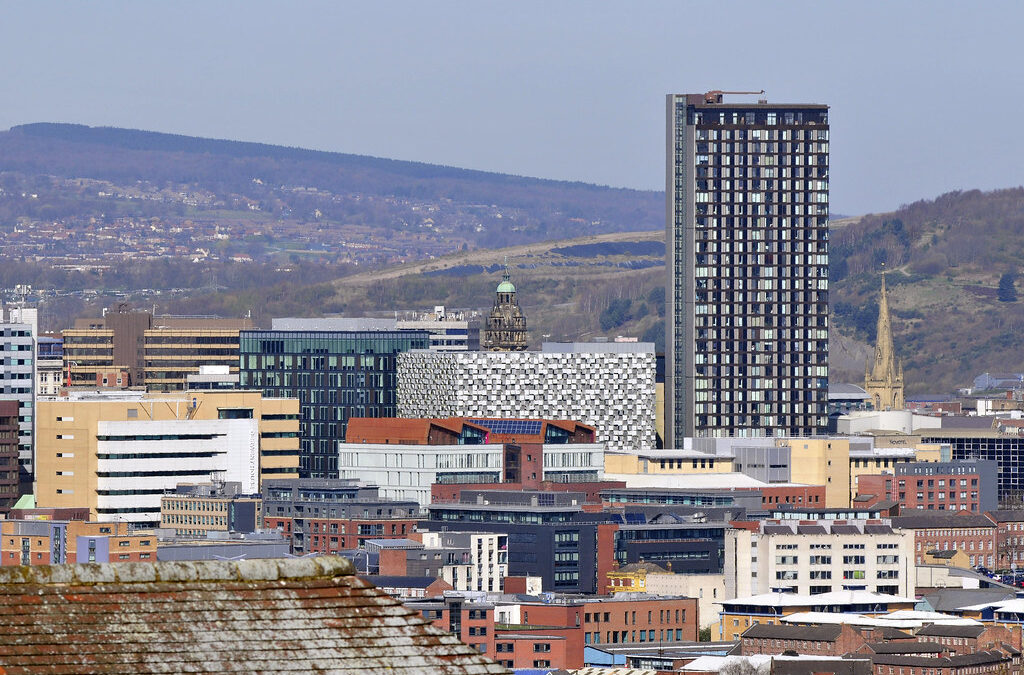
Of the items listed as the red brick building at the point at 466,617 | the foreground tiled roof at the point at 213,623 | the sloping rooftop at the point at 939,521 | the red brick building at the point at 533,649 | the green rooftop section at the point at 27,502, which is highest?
the foreground tiled roof at the point at 213,623

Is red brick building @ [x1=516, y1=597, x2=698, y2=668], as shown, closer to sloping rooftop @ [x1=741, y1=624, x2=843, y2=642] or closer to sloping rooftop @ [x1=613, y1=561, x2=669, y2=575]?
sloping rooftop @ [x1=741, y1=624, x2=843, y2=642]

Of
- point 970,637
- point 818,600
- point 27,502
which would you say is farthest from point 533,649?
point 27,502

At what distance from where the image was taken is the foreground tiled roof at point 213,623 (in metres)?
16.5

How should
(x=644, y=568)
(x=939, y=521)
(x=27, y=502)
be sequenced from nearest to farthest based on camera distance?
1. (x=644, y=568)
2. (x=939, y=521)
3. (x=27, y=502)

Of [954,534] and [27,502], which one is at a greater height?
[27,502]

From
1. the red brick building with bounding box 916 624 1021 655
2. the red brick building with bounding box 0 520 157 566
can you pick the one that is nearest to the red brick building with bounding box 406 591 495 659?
the red brick building with bounding box 916 624 1021 655

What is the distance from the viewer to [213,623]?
677 inches

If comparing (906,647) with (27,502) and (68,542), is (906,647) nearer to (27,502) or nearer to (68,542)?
(68,542)

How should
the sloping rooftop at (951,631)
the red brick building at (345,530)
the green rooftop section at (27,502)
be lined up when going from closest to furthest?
the sloping rooftop at (951,631), the red brick building at (345,530), the green rooftop section at (27,502)

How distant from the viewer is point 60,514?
178 m

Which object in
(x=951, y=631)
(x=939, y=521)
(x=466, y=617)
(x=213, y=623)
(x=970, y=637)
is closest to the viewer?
(x=213, y=623)

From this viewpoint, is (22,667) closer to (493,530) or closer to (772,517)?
(493,530)

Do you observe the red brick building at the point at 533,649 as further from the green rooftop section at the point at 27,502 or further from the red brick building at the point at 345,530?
the green rooftop section at the point at 27,502

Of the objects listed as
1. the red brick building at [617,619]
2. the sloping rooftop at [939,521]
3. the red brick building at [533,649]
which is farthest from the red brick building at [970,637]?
the sloping rooftop at [939,521]
